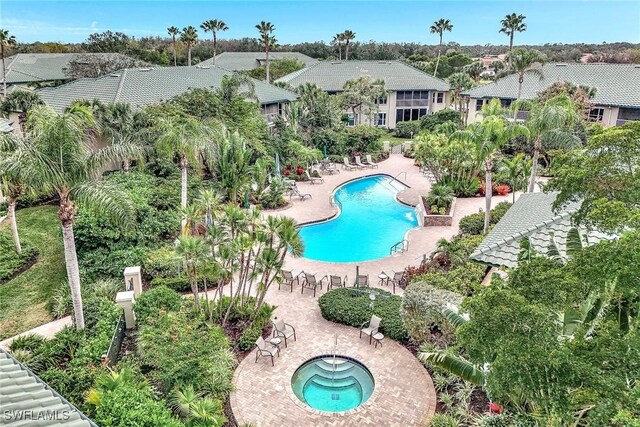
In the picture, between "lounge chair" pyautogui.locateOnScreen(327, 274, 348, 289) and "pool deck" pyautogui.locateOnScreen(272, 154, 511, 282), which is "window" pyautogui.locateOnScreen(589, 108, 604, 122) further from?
"lounge chair" pyautogui.locateOnScreen(327, 274, 348, 289)

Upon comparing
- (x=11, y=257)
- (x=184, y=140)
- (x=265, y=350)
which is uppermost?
(x=184, y=140)

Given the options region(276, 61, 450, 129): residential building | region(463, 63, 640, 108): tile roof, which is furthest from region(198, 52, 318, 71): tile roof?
region(463, 63, 640, 108): tile roof

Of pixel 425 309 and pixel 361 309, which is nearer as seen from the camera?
pixel 425 309

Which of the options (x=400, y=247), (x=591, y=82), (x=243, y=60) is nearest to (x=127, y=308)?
(x=400, y=247)

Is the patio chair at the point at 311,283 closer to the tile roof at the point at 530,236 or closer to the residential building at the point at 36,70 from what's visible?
the tile roof at the point at 530,236

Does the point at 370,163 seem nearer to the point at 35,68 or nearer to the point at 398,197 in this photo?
the point at 398,197

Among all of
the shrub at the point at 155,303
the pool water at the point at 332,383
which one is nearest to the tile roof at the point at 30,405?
the shrub at the point at 155,303

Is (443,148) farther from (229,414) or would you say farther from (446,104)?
(446,104)
